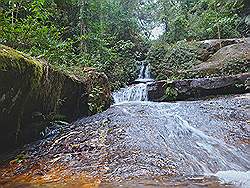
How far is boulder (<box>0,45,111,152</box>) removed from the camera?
351cm

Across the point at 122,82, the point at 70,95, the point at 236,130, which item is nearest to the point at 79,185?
the point at 236,130

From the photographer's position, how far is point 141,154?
135 inches

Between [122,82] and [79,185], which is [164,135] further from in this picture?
[122,82]

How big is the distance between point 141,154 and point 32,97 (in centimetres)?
190

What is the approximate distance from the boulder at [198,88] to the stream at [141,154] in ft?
8.14

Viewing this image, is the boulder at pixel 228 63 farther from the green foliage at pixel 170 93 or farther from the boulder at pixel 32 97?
the boulder at pixel 32 97

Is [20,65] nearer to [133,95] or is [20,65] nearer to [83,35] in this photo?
[133,95]

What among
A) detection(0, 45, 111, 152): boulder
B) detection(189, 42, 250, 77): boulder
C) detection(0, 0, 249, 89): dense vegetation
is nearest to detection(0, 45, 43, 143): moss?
detection(0, 45, 111, 152): boulder

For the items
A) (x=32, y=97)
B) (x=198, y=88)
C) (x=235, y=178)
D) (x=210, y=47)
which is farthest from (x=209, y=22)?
(x=235, y=178)

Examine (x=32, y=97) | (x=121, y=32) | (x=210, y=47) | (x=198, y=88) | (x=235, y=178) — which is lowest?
(x=235, y=178)

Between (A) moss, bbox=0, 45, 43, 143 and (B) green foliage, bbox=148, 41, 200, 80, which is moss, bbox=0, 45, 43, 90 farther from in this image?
(B) green foliage, bbox=148, 41, 200, 80

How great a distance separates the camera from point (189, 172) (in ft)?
9.54

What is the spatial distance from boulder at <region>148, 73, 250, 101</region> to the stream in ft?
8.14

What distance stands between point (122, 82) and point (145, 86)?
2697mm
